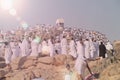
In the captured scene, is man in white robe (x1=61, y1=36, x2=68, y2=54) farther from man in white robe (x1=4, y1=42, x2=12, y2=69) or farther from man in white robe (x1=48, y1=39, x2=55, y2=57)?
man in white robe (x1=4, y1=42, x2=12, y2=69)

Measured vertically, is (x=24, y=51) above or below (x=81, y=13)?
below

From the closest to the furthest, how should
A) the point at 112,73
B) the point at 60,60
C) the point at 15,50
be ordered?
the point at 112,73 < the point at 60,60 < the point at 15,50

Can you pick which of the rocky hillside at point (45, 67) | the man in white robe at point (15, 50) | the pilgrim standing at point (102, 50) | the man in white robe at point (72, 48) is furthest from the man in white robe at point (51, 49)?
the pilgrim standing at point (102, 50)

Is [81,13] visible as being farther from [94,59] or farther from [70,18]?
[94,59]

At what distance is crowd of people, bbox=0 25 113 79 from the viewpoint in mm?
7102

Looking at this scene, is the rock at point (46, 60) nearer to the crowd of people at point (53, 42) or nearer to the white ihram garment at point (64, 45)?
the crowd of people at point (53, 42)

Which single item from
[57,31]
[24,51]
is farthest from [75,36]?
[24,51]

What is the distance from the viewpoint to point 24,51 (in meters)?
7.71

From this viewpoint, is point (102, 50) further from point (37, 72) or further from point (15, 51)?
point (15, 51)

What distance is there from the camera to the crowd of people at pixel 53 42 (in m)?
7.10

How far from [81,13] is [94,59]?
856mm

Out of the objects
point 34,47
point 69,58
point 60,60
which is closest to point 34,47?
point 34,47

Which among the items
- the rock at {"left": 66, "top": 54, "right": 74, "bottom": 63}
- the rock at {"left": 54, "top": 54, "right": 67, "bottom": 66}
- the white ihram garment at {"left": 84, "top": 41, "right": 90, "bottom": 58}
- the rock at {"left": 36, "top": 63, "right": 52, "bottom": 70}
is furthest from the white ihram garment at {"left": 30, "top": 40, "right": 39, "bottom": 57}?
the white ihram garment at {"left": 84, "top": 41, "right": 90, "bottom": 58}

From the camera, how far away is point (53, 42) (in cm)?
739
